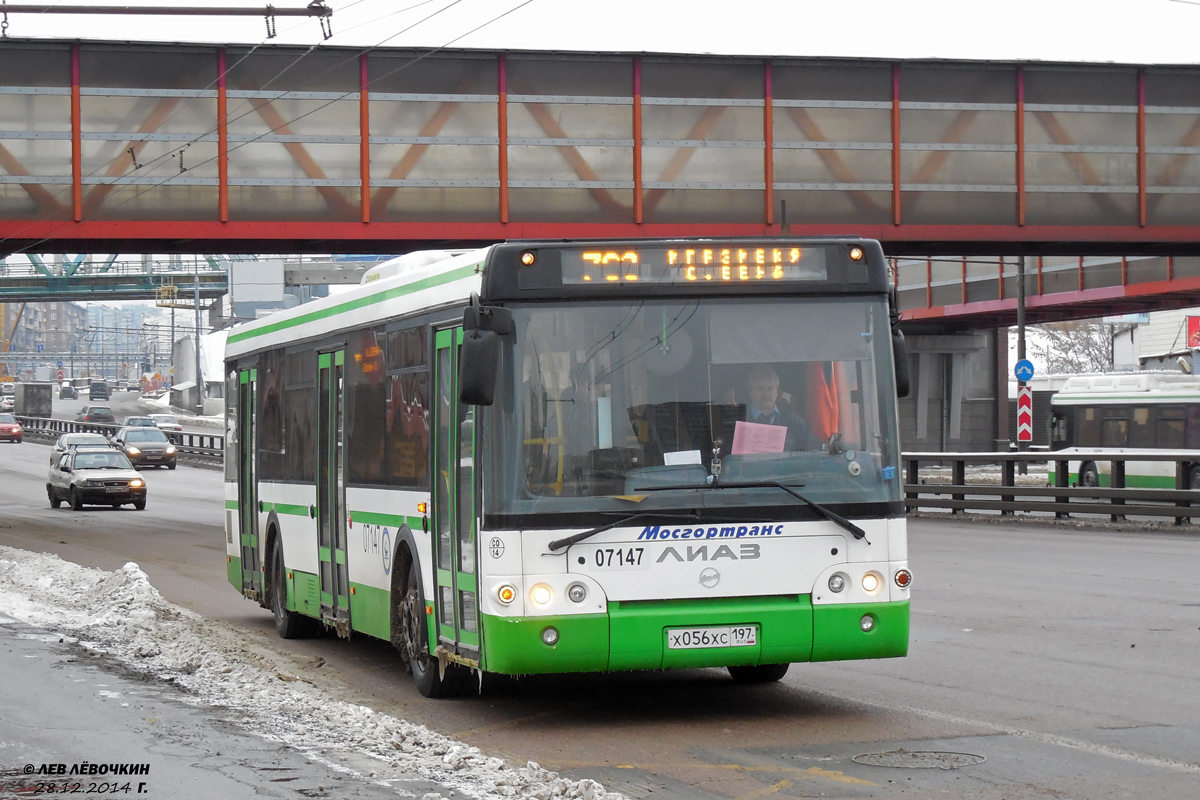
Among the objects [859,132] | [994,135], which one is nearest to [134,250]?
[859,132]

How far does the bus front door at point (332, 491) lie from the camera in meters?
12.1

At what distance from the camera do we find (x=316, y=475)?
12.7m

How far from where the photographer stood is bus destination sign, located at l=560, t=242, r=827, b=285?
29.7 feet

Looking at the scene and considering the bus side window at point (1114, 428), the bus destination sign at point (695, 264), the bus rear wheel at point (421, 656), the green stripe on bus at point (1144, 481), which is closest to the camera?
the bus destination sign at point (695, 264)

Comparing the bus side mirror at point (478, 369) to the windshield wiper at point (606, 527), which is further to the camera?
the windshield wiper at point (606, 527)

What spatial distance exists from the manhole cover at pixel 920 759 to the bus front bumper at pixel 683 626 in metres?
1.06

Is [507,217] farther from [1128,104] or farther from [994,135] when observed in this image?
[1128,104]

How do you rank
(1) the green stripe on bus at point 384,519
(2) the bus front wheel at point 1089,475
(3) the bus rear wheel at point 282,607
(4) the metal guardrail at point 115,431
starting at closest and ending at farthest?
(1) the green stripe on bus at point 384,519
(3) the bus rear wheel at point 282,607
(2) the bus front wheel at point 1089,475
(4) the metal guardrail at point 115,431

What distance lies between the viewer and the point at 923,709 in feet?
30.5

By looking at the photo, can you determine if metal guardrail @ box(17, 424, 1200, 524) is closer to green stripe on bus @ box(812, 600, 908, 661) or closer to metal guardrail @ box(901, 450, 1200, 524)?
metal guardrail @ box(901, 450, 1200, 524)

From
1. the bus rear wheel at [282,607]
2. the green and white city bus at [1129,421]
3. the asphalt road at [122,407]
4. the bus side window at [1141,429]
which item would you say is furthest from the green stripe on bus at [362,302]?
the asphalt road at [122,407]

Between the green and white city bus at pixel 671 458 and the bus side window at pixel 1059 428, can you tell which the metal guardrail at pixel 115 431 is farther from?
the green and white city bus at pixel 671 458

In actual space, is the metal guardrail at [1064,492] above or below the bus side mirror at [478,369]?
below

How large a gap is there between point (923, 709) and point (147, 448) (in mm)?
54251
